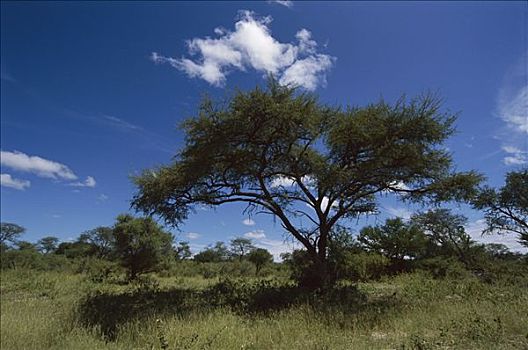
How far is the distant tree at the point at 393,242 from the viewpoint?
2459 centimetres

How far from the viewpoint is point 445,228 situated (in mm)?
38375

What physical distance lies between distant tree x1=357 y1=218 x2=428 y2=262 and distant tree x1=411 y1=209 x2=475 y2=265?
8.11 metres

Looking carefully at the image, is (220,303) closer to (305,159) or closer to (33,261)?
(305,159)

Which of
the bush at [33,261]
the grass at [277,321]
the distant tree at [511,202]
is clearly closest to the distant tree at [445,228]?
the distant tree at [511,202]

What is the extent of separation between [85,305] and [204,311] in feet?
13.3

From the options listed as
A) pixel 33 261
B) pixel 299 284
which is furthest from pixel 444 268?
pixel 33 261

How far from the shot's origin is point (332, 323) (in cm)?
837

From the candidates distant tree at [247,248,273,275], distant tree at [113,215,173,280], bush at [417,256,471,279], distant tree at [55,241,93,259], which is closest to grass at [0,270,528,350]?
bush at [417,256,471,279]

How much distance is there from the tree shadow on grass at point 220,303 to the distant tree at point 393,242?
11682mm

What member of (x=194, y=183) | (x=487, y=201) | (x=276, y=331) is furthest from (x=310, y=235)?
(x=487, y=201)

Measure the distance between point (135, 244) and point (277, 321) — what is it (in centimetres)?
1685

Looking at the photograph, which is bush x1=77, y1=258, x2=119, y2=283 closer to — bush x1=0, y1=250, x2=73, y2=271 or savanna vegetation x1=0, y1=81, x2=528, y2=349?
savanna vegetation x1=0, y1=81, x2=528, y2=349

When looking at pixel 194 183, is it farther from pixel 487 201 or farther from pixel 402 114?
pixel 487 201

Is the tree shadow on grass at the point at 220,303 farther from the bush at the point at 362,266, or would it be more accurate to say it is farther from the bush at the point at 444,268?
the bush at the point at 444,268
